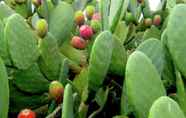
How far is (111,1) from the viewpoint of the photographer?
3.73 feet

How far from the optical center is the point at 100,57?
0.85 metres

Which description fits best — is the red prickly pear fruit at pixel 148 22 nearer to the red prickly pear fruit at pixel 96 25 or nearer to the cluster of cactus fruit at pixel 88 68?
the cluster of cactus fruit at pixel 88 68

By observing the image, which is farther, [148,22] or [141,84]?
[148,22]

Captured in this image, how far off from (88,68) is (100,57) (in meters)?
0.06

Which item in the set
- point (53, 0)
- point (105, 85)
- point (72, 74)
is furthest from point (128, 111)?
point (53, 0)

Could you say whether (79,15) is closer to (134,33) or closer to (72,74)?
(72,74)

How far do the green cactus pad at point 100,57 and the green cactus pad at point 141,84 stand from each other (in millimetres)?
94

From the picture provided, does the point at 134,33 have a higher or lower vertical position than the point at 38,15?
lower

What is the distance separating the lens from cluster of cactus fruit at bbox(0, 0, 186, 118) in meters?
0.77

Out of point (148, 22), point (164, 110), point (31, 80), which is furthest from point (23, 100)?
point (148, 22)

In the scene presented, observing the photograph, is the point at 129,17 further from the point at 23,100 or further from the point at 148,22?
the point at 23,100

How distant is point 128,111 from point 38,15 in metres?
0.46

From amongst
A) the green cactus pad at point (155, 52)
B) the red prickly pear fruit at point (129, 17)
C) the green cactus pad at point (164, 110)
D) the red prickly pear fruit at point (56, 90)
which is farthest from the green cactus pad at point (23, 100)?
the red prickly pear fruit at point (129, 17)

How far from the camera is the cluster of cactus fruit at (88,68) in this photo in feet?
2.52
